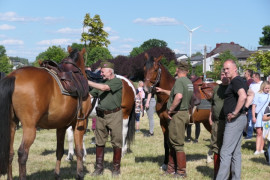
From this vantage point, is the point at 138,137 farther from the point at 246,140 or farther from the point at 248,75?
the point at 248,75

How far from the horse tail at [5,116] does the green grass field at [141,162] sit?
1.61m

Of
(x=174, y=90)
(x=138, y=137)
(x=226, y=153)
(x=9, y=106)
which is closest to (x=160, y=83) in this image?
(x=174, y=90)

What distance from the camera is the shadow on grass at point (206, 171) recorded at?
715cm

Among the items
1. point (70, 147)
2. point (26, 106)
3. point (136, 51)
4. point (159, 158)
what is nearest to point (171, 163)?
point (159, 158)

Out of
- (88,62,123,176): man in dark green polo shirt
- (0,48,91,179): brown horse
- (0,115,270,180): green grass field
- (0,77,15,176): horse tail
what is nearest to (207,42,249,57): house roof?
(0,115,270,180): green grass field

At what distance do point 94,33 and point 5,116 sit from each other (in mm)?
31048

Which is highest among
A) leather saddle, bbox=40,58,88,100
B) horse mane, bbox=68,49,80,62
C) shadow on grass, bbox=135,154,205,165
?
horse mane, bbox=68,49,80,62

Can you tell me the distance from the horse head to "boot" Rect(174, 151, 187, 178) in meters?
1.48

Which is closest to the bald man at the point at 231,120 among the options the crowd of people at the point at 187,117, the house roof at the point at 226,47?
the crowd of people at the point at 187,117

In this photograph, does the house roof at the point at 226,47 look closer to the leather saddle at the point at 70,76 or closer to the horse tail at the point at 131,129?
the horse tail at the point at 131,129

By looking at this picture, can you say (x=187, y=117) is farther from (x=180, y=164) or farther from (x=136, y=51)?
(x=136, y=51)

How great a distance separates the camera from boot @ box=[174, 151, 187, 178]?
6.64m

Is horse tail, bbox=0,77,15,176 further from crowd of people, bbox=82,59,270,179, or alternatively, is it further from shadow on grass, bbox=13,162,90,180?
crowd of people, bbox=82,59,270,179

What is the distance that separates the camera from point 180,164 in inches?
263
